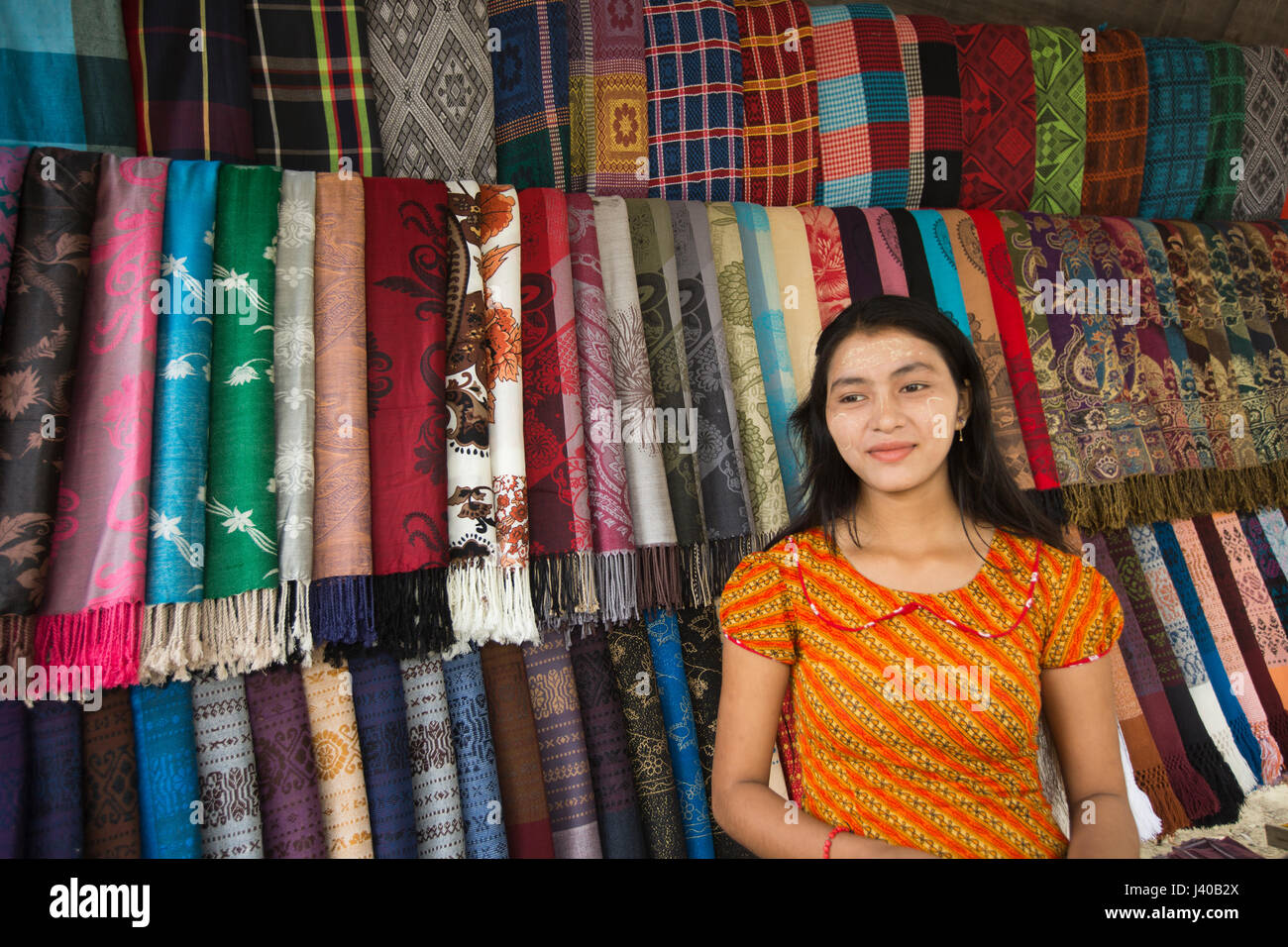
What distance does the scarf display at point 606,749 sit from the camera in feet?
5.67

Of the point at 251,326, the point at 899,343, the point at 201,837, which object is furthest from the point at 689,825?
the point at 251,326

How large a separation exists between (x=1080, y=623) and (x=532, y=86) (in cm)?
161

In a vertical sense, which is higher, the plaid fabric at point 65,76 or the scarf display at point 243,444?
the plaid fabric at point 65,76

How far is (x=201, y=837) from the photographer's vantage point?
4.72 feet

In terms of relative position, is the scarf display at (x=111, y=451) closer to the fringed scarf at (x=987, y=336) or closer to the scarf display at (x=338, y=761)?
the scarf display at (x=338, y=761)

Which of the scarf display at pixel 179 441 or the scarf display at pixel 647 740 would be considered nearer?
the scarf display at pixel 179 441

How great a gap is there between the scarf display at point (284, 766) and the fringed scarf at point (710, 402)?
88 cm

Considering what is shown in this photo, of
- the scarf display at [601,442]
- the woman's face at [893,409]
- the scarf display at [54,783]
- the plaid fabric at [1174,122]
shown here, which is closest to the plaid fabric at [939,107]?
the plaid fabric at [1174,122]

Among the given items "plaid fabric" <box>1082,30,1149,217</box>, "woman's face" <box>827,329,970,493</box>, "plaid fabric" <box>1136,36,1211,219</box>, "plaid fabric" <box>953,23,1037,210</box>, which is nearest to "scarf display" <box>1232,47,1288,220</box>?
"plaid fabric" <box>1136,36,1211,219</box>

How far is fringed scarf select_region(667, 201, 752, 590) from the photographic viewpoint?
183cm

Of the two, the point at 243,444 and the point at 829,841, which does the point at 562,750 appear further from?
the point at 243,444

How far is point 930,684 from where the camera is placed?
3.98ft

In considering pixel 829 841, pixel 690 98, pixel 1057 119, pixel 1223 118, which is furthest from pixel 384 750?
pixel 1223 118

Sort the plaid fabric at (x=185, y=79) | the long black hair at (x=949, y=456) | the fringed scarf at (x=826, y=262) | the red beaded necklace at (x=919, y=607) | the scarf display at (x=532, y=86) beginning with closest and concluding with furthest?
the red beaded necklace at (x=919, y=607)
the long black hair at (x=949, y=456)
the plaid fabric at (x=185, y=79)
the scarf display at (x=532, y=86)
the fringed scarf at (x=826, y=262)
